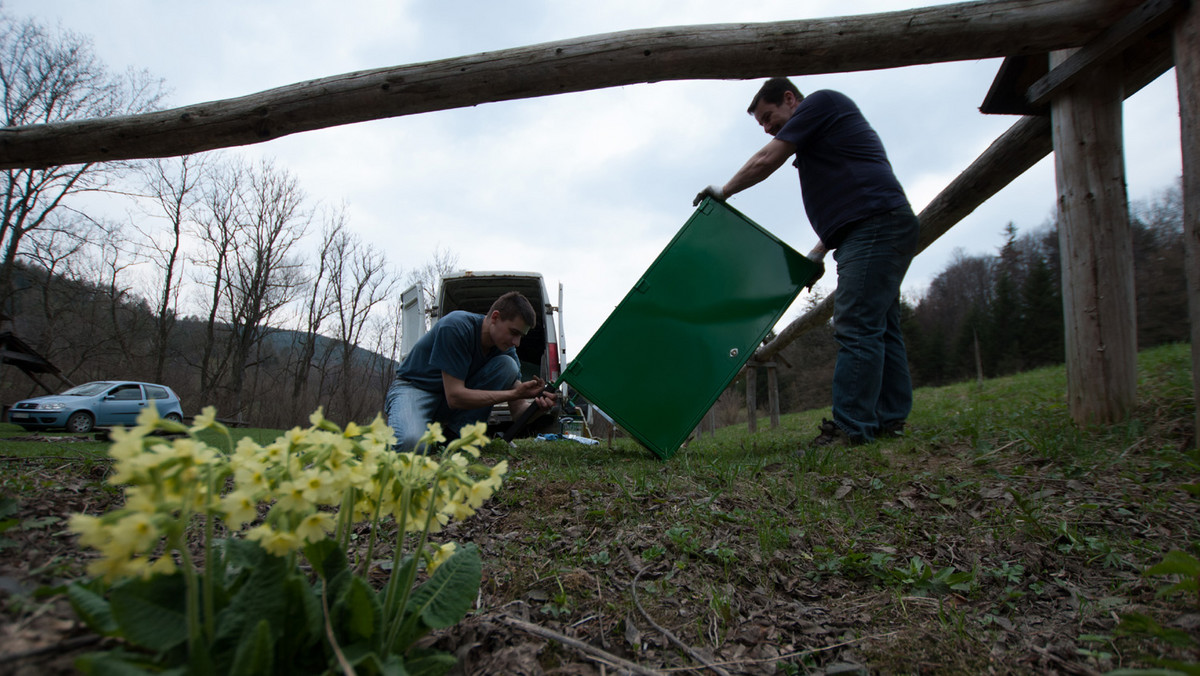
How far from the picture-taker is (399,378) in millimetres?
4707

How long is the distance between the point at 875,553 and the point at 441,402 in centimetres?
355

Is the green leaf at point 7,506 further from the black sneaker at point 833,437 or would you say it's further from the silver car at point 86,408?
the silver car at point 86,408

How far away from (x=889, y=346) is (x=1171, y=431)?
1448 mm

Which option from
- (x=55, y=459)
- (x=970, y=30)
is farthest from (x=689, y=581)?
(x=55, y=459)

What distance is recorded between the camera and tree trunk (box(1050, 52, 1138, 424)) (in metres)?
2.90

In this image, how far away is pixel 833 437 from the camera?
11.7ft

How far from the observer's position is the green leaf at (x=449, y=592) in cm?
102

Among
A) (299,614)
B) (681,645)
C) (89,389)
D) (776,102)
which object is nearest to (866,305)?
(776,102)

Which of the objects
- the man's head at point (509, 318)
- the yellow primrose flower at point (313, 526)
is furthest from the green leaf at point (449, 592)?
the man's head at point (509, 318)

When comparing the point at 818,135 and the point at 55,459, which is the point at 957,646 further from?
the point at 55,459

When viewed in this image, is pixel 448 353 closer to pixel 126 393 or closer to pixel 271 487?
pixel 271 487

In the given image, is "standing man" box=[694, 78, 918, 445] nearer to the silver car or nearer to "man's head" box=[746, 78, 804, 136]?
"man's head" box=[746, 78, 804, 136]

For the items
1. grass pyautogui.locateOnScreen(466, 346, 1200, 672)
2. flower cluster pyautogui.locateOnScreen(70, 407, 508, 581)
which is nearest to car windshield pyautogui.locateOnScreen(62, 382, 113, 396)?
grass pyautogui.locateOnScreen(466, 346, 1200, 672)

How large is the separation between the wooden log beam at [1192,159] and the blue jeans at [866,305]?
120 cm
